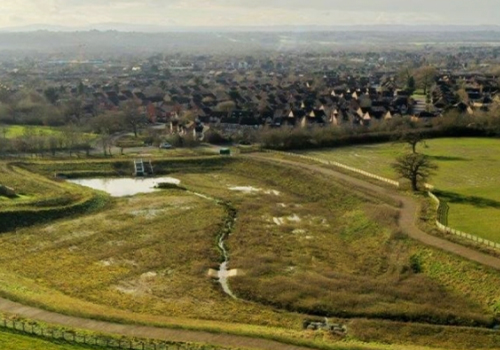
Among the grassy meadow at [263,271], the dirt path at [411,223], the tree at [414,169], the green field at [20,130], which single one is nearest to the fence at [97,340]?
the grassy meadow at [263,271]

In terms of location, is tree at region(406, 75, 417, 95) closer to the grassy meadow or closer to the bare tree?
the bare tree

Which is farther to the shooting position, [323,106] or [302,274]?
[323,106]

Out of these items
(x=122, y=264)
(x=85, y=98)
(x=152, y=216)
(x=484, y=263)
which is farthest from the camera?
(x=85, y=98)

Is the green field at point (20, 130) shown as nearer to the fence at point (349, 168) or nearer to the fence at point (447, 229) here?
the fence at point (349, 168)

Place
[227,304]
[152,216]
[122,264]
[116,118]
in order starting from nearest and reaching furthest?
[227,304], [122,264], [152,216], [116,118]

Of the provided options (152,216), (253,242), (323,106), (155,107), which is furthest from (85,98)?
(253,242)

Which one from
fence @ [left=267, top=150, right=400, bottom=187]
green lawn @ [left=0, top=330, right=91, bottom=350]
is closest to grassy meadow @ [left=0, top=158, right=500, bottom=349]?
green lawn @ [left=0, top=330, right=91, bottom=350]

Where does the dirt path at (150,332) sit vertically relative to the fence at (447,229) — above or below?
below

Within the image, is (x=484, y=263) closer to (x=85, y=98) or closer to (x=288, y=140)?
(x=288, y=140)
